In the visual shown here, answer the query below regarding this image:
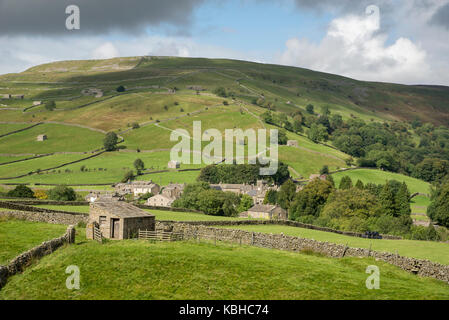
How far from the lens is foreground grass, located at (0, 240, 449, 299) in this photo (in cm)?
2492

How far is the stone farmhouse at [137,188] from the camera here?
14325 cm

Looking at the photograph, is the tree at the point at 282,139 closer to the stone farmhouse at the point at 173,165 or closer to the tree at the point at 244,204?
the stone farmhouse at the point at 173,165

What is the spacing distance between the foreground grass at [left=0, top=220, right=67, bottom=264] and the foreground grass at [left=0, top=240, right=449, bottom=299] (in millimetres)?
3031

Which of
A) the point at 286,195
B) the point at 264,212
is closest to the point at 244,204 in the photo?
the point at 286,195

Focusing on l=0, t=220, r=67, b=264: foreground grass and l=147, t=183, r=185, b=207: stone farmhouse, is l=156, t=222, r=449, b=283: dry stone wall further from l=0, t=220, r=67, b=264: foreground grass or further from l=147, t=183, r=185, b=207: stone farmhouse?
l=147, t=183, r=185, b=207: stone farmhouse

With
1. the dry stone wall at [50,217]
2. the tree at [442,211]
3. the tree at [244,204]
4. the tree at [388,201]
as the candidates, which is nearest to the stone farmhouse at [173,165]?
the tree at [244,204]

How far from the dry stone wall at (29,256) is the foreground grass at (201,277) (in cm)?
45

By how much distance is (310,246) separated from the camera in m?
37.8
